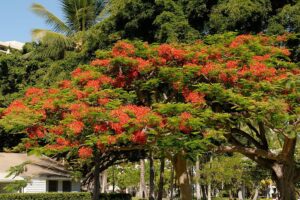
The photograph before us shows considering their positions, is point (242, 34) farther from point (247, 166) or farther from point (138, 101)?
point (247, 166)

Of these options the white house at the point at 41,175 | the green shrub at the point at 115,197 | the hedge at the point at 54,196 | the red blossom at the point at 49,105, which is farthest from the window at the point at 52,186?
the red blossom at the point at 49,105

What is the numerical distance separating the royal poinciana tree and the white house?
31.7 feet

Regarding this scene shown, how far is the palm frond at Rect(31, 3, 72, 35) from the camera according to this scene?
26.8 meters

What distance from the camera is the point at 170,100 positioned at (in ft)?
54.1

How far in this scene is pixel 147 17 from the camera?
18531mm

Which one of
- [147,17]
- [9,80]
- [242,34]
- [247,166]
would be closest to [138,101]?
[147,17]

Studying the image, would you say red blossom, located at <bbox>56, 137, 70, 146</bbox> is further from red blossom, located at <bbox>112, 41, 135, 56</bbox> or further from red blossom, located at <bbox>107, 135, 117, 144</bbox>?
red blossom, located at <bbox>112, 41, 135, 56</bbox>

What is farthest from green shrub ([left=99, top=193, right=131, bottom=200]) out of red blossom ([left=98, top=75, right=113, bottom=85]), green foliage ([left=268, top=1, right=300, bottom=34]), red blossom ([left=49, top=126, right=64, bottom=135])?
green foliage ([left=268, top=1, right=300, bottom=34])

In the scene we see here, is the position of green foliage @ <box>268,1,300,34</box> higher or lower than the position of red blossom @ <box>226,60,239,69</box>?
higher

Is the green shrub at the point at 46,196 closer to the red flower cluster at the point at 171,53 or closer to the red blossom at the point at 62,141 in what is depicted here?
the red blossom at the point at 62,141

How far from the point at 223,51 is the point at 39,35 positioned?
1374cm

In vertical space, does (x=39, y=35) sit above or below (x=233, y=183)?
above

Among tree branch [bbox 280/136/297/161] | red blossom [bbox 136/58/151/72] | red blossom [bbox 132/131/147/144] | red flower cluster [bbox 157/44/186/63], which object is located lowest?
tree branch [bbox 280/136/297/161]

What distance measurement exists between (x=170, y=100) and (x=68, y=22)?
523 inches
